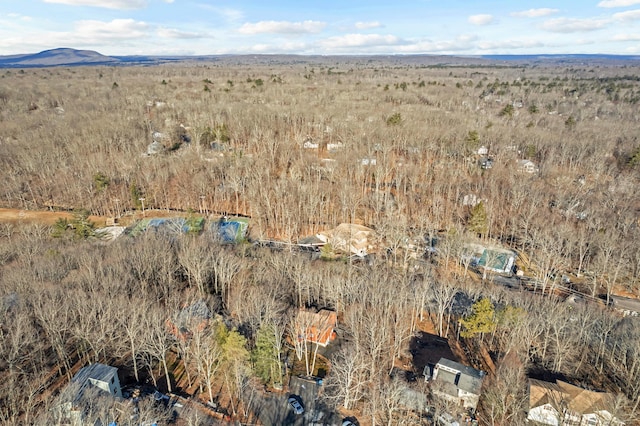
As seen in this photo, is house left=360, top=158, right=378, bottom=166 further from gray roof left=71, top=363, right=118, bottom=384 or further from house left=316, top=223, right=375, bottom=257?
gray roof left=71, top=363, right=118, bottom=384

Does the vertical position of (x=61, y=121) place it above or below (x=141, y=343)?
above

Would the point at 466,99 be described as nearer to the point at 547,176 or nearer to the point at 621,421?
the point at 547,176

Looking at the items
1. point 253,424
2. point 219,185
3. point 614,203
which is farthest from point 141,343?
point 614,203

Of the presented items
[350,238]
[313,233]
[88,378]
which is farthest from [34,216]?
[350,238]

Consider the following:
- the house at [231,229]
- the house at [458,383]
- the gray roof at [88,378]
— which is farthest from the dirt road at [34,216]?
the house at [458,383]

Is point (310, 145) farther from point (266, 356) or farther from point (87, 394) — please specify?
point (87, 394)

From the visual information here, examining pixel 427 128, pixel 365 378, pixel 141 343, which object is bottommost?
pixel 365 378

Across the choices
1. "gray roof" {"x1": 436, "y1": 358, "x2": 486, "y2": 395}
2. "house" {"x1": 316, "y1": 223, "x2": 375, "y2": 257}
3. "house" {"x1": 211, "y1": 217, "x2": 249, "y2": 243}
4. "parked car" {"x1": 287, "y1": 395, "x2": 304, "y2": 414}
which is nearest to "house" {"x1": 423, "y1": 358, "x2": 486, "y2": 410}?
"gray roof" {"x1": 436, "y1": 358, "x2": 486, "y2": 395}

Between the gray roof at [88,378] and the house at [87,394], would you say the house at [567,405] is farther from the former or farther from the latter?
the gray roof at [88,378]
